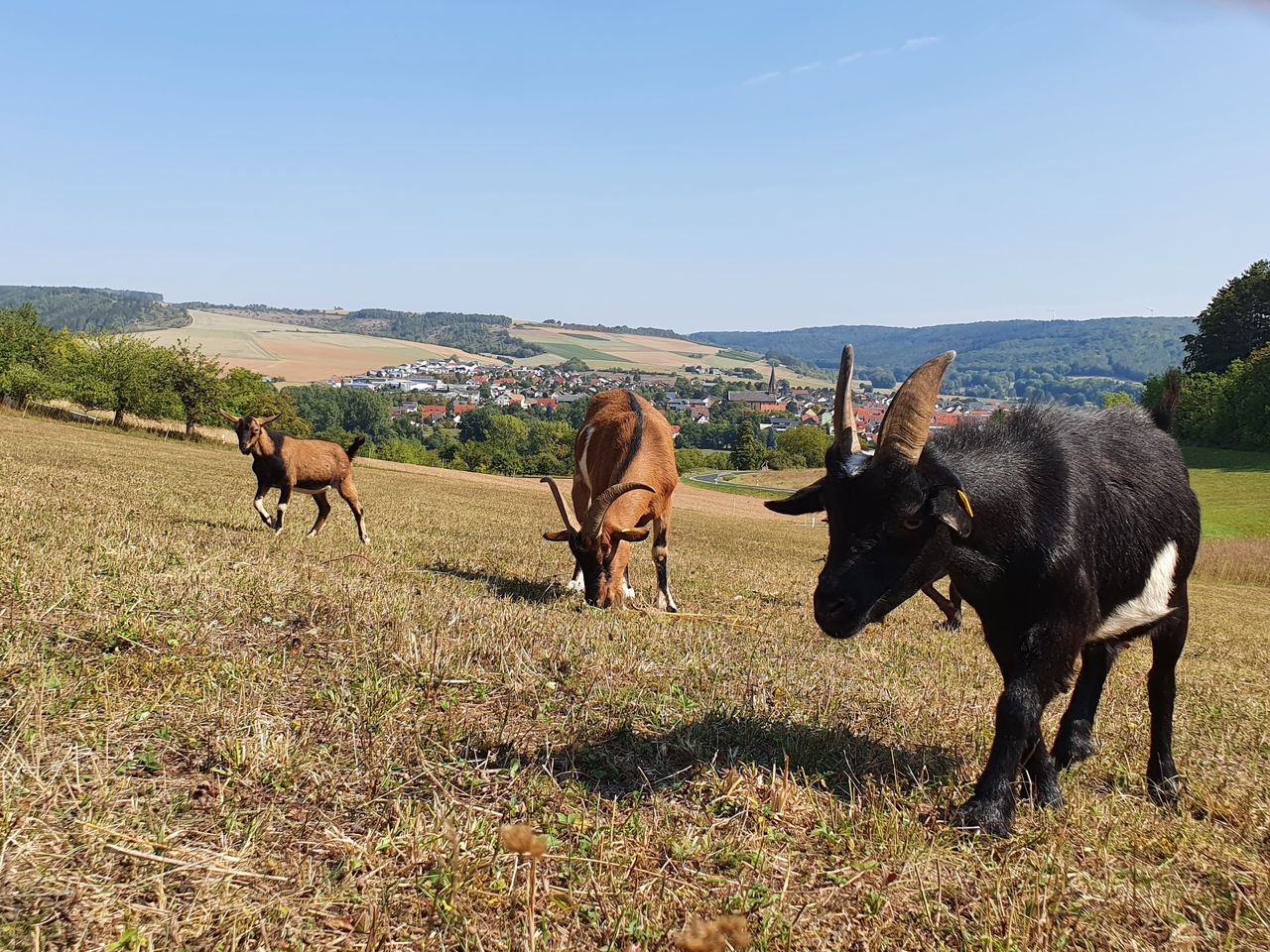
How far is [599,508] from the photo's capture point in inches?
403

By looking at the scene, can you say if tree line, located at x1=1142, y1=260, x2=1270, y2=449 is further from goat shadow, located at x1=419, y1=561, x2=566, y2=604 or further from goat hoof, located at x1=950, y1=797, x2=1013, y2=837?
goat hoof, located at x1=950, y1=797, x2=1013, y2=837

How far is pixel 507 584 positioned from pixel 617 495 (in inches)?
77.9

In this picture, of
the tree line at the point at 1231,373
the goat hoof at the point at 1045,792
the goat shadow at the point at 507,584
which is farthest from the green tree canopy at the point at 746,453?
the goat hoof at the point at 1045,792

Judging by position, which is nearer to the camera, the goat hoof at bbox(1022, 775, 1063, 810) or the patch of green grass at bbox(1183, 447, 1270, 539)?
the goat hoof at bbox(1022, 775, 1063, 810)

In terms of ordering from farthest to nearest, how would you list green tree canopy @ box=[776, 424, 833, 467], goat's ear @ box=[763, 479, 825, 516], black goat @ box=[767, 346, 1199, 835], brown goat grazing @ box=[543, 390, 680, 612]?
1. green tree canopy @ box=[776, 424, 833, 467]
2. brown goat grazing @ box=[543, 390, 680, 612]
3. goat's ear @ box=[763, 479, 825, 516]
4. black goat @ box=[767, 346, 1199, 835]

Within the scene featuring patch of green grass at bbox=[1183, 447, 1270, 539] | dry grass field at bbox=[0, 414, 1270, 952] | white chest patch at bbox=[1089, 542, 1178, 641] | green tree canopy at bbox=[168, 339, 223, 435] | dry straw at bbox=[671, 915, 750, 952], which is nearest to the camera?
dry straw at bbox=[671, 915, 750, 952]

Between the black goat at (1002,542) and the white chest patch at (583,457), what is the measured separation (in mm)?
8311

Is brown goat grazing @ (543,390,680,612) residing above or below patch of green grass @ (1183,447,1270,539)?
above

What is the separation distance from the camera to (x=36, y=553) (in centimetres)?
683

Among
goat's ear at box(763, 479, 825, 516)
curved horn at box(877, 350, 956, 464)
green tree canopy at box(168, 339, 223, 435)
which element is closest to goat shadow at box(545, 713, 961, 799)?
goat's ear at box(763, 479, 825, 516)

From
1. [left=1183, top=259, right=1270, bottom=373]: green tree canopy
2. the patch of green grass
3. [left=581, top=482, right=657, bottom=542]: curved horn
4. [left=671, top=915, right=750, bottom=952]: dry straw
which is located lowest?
the patch of green grass

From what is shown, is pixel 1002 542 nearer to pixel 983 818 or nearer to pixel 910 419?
pixel 910 419

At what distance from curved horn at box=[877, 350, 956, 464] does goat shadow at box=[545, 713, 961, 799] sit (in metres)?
1.71

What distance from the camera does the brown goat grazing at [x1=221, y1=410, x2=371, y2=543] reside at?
50.9 ft
